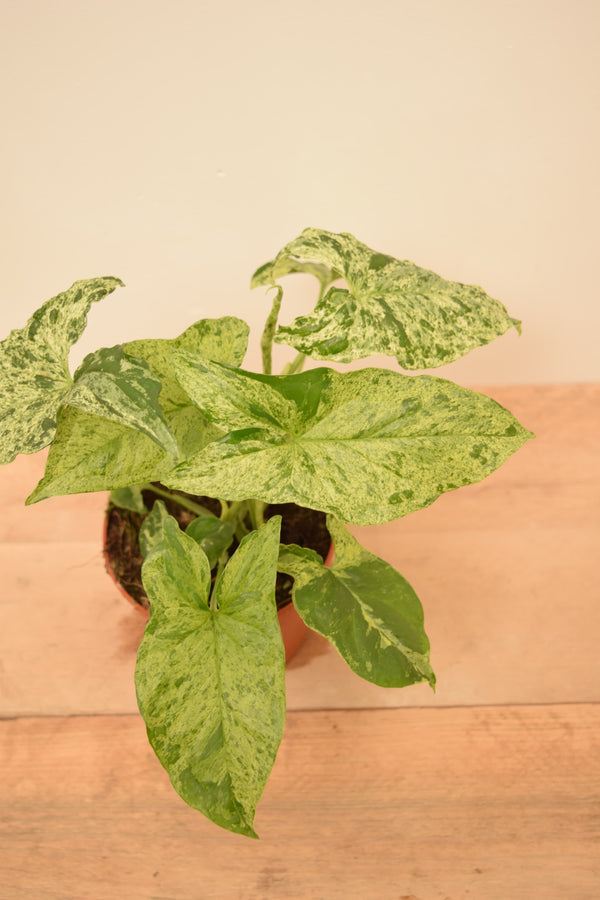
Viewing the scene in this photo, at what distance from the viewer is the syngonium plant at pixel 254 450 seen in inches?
17.1

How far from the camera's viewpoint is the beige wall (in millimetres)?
677

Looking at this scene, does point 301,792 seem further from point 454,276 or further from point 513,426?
point 454,276

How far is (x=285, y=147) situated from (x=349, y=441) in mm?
435

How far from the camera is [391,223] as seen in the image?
0.81 meters

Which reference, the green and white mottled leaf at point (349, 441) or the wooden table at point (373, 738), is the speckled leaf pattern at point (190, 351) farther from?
the wooden table at point (373, 738)

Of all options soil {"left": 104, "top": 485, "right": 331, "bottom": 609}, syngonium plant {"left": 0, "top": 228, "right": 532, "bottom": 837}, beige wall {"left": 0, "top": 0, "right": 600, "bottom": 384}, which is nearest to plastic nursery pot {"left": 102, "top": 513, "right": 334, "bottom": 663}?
soil {"left": 104, "top": 485, "right": 331, "bottom": 609}

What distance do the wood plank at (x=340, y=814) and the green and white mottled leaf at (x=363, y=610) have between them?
0.21 m

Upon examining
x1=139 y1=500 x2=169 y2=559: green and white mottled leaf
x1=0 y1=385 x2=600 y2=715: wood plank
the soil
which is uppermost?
x1=139 y1=500 x2=169 y2=559: green and white mottled leaf

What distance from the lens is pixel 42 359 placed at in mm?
493

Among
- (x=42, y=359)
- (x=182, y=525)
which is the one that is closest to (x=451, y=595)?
(x=182, y=525)

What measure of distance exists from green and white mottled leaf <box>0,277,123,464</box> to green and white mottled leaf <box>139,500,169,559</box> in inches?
6.4

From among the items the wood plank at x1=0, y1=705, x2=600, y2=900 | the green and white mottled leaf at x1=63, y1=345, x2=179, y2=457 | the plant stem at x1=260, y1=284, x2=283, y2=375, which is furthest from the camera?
the wood plank at x1=0, y1=705, x2=600, y2=900

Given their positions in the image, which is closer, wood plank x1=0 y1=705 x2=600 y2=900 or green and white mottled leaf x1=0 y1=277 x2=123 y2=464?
green and white mottled leaf x1=0 y1=277 x2=123 y2=464

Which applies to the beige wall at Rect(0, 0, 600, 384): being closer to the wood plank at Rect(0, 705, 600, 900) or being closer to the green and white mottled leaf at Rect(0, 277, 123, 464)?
the green and white mottled leaf at Rect(0, 277, 123, 464)
